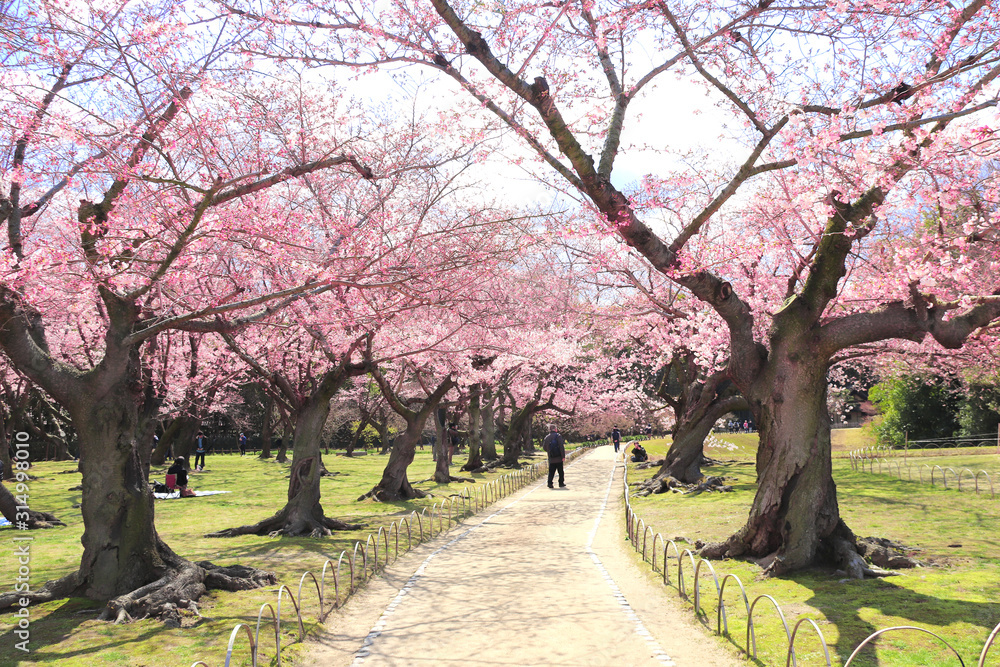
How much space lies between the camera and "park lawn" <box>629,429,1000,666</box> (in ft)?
20.8

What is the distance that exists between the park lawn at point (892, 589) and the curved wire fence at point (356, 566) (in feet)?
13.8

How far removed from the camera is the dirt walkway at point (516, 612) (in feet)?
21.4

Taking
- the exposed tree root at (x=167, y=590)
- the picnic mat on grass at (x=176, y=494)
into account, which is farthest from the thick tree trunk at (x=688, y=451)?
the picnic mat on grass at (x=176, y=494)

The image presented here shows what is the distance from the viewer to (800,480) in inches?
368

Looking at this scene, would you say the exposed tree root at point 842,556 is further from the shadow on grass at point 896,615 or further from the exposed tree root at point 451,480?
the exposed tree root at point 451,480

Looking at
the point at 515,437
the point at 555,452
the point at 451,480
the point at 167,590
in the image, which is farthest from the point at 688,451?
the point at 167,590

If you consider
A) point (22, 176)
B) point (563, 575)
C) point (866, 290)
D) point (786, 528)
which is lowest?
point (563, 575)

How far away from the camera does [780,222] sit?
13242mm

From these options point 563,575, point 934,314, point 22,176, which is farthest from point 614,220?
point 22,176

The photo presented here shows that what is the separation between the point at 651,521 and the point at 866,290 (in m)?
6.28

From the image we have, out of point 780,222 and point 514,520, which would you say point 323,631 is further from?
point 780,222

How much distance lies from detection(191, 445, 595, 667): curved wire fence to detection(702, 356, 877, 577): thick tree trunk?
17.8 ft

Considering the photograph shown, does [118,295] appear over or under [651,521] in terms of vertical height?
over

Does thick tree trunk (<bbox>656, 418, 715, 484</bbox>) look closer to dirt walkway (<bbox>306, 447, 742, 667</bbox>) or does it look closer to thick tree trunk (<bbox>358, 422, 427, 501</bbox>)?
thick tree trunk (<bbox>358, 422, 427, 501</bbox>)
